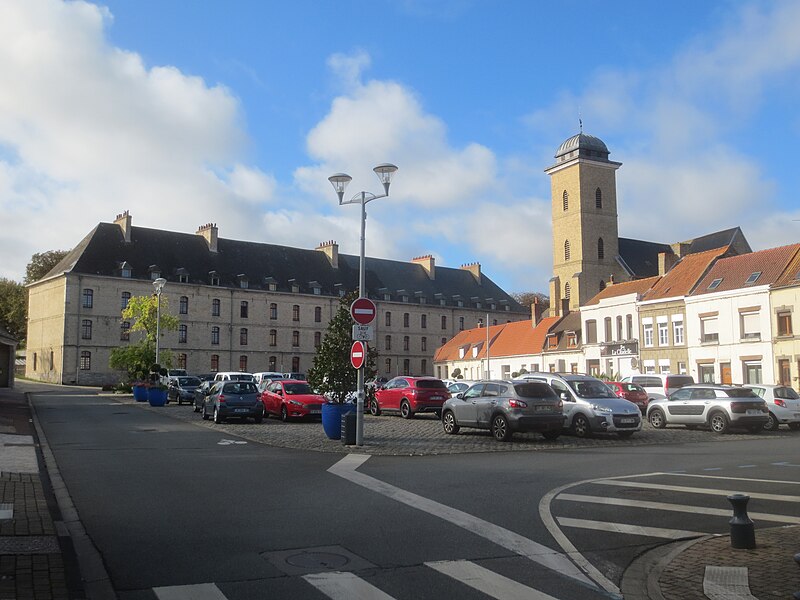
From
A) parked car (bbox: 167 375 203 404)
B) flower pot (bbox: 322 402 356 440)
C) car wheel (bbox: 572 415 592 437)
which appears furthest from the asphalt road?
parked car (bbox: 167 375 203 404)

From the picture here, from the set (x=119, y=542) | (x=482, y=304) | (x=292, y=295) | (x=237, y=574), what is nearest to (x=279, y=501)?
(x=119, y=542)

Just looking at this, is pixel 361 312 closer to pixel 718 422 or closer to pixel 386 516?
pixel 386 516

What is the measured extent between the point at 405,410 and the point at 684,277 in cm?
2780

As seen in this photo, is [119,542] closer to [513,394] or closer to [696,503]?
[696,503]

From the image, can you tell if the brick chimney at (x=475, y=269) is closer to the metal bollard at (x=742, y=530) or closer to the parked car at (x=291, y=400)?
the parked car at (x=291, y=400)

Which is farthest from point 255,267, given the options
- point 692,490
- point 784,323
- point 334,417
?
point 692,490

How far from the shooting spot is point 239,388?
2695 cm

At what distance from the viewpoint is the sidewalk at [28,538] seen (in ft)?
19.8

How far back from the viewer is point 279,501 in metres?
10.4

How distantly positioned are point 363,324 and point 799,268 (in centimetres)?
3257

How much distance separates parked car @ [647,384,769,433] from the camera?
2411cm

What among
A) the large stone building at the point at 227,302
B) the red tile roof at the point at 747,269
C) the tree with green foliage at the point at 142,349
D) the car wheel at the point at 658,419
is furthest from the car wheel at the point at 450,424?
the large stone building at the point at 227,302

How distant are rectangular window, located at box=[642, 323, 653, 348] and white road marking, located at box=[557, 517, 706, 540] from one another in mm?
43827

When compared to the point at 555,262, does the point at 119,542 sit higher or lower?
lower
